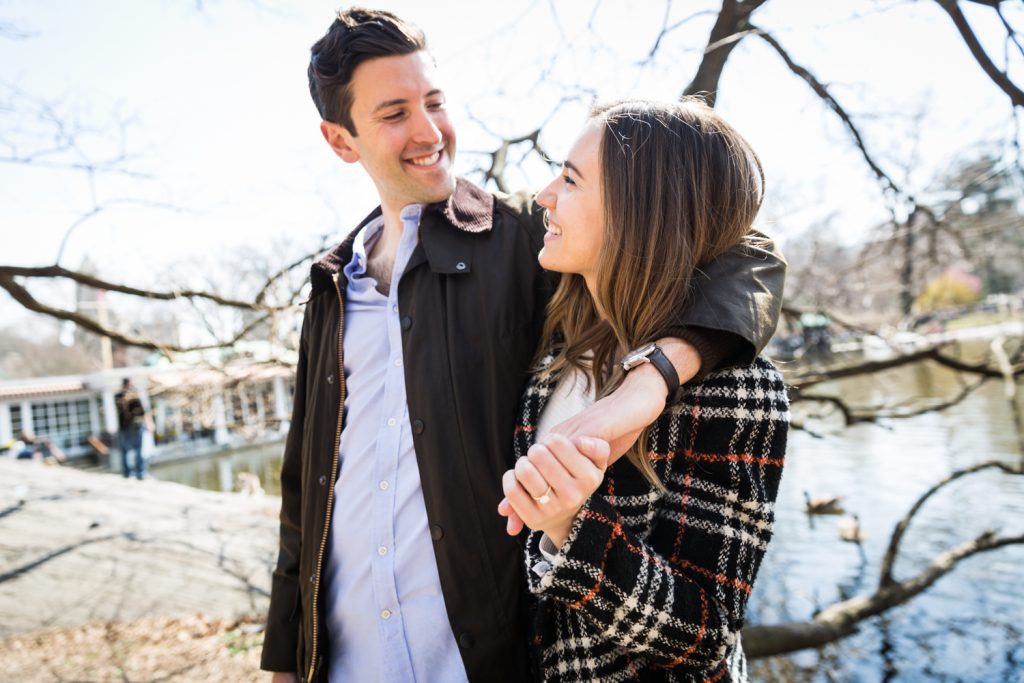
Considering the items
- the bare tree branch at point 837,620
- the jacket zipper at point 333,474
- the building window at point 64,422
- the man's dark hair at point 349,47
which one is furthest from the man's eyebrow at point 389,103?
the building window at point 64,422

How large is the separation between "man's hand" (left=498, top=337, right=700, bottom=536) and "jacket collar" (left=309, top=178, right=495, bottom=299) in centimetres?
75

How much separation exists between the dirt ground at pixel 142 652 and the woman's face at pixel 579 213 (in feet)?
12.7

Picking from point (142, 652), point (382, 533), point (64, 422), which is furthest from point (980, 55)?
point (64, 422)

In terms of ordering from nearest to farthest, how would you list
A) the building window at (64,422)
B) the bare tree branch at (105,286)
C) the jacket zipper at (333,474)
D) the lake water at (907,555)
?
1. the jacket zipper at (333,474)
2. the bare tree branch at (105,286)
3. the lake water at (907,555)
4. the building window at (64,422)

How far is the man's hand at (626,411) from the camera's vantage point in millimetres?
1135

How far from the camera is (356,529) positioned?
6.09ft

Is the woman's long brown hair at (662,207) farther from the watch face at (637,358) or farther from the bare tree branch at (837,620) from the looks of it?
the bare tree branch at (837,620)

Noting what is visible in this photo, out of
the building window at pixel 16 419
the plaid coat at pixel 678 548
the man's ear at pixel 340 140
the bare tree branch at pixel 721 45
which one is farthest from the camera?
the building window at pixel 16 419

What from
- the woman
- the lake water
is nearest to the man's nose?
the woman

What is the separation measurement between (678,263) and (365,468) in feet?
3.31

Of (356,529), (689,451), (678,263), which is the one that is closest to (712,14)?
(678,263)

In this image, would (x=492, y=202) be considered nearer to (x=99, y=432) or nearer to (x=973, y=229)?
(x=973, y=229)

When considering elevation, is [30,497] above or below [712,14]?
below

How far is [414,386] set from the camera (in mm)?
1749
